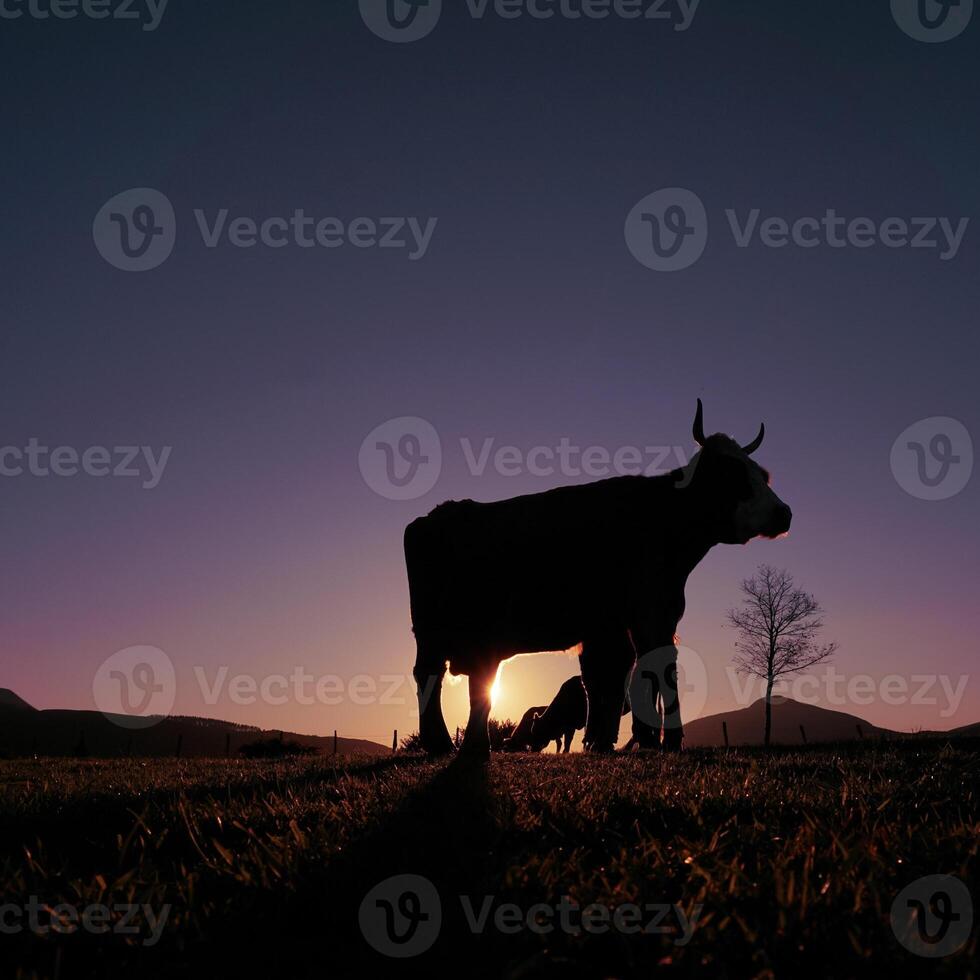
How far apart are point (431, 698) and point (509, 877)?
337 inches

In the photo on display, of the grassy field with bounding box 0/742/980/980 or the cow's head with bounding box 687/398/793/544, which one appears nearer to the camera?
the grassy field with bounding box 0/742/980/980

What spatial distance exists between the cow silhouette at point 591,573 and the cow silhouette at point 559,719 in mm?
9514

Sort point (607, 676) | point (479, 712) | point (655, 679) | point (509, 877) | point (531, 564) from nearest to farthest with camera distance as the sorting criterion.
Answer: point (509, 877) < point (479, 712) < point (531, 564) < point (655, 679) < point (607, 676)

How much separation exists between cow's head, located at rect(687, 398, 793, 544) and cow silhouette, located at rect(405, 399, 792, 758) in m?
0.01

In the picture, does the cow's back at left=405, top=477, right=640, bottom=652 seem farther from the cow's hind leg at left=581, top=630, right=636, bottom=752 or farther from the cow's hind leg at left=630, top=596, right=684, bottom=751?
the cow's hind leg at left=630, top=596, right=684, bottom=751

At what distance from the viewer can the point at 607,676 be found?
1077 cm

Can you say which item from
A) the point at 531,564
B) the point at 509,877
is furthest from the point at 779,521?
the point at 509,877

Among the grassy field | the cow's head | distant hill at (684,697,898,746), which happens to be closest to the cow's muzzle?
the cow's head

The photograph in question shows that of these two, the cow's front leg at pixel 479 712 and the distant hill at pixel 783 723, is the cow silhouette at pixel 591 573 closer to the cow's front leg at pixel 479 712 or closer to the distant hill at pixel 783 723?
the cow's front leg at pixel 479 712

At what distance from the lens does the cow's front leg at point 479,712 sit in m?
8.13

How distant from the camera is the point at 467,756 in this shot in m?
7.75

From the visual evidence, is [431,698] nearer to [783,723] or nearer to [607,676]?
[607,676]

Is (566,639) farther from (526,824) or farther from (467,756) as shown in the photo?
(526,824)

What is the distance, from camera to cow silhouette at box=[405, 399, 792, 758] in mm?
9781
